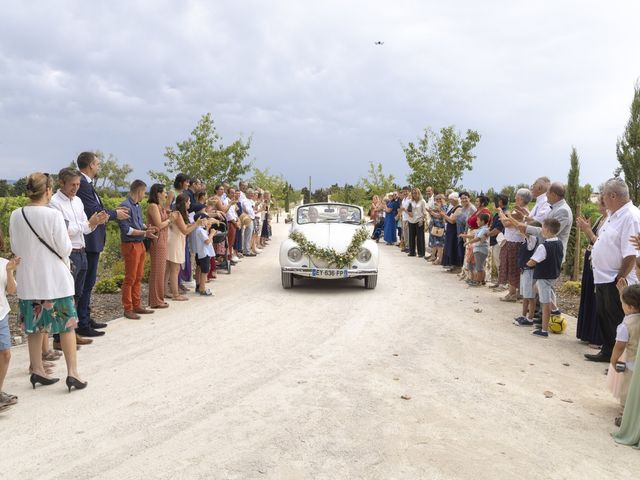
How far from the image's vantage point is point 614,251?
19.5 ft

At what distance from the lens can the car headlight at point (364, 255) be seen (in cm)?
1060

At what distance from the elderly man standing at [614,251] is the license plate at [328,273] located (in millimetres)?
4959

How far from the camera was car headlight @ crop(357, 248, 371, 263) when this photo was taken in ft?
34.8

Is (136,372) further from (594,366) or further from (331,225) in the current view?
(331,225)

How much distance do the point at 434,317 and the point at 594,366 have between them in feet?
8.69

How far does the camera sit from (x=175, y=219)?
927cm

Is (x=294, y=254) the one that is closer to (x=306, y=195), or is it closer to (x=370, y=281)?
(x=370, y=281)

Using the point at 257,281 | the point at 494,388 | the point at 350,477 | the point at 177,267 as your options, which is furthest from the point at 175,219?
the point at 350,477

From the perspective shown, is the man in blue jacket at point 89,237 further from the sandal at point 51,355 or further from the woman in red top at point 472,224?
the woman in red top at point 472,224

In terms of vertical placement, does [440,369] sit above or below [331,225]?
below

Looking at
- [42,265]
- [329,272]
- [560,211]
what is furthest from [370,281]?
[42,265]

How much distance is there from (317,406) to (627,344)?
2.71 meters

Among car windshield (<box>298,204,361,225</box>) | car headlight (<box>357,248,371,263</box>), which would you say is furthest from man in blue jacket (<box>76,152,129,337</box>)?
car windshield (<box>298,204,361,225</box>)

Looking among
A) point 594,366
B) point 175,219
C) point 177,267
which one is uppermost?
point 175,219
